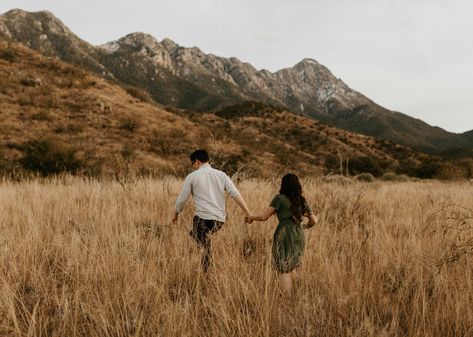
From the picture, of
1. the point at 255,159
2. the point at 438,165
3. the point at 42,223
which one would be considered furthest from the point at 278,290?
the point at 438,165

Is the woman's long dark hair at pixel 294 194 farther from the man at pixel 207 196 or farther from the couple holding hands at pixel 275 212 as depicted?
the man at pixel 207 196

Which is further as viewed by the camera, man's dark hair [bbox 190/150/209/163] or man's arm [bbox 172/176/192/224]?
man's dark hair [bbox 190/150/209/163]

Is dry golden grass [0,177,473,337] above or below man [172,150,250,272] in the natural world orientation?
below

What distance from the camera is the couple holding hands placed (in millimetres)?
3083

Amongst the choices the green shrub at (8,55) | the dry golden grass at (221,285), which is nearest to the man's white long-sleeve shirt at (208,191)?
the dry golden grass at (221,285)

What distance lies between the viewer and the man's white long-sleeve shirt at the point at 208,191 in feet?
13.3

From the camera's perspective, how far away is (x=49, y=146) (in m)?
15.5

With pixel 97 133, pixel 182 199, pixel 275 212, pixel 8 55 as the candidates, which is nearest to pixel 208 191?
pixel 182 199

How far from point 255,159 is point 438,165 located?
57.8 ft

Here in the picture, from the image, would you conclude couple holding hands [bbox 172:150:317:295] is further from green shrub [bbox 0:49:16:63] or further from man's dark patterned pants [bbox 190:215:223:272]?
green shrub [bbox 0:49:16:63]

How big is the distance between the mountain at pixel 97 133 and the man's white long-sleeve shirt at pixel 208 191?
530 cm

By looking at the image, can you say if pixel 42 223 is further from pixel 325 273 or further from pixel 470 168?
pixel 470 168

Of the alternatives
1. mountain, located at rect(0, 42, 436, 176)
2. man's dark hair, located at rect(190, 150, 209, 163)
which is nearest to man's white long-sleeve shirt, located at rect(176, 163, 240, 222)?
man's dark hair, located at rect(190, 150, 209, 163)

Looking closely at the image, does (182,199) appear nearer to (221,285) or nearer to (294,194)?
(294,194)
